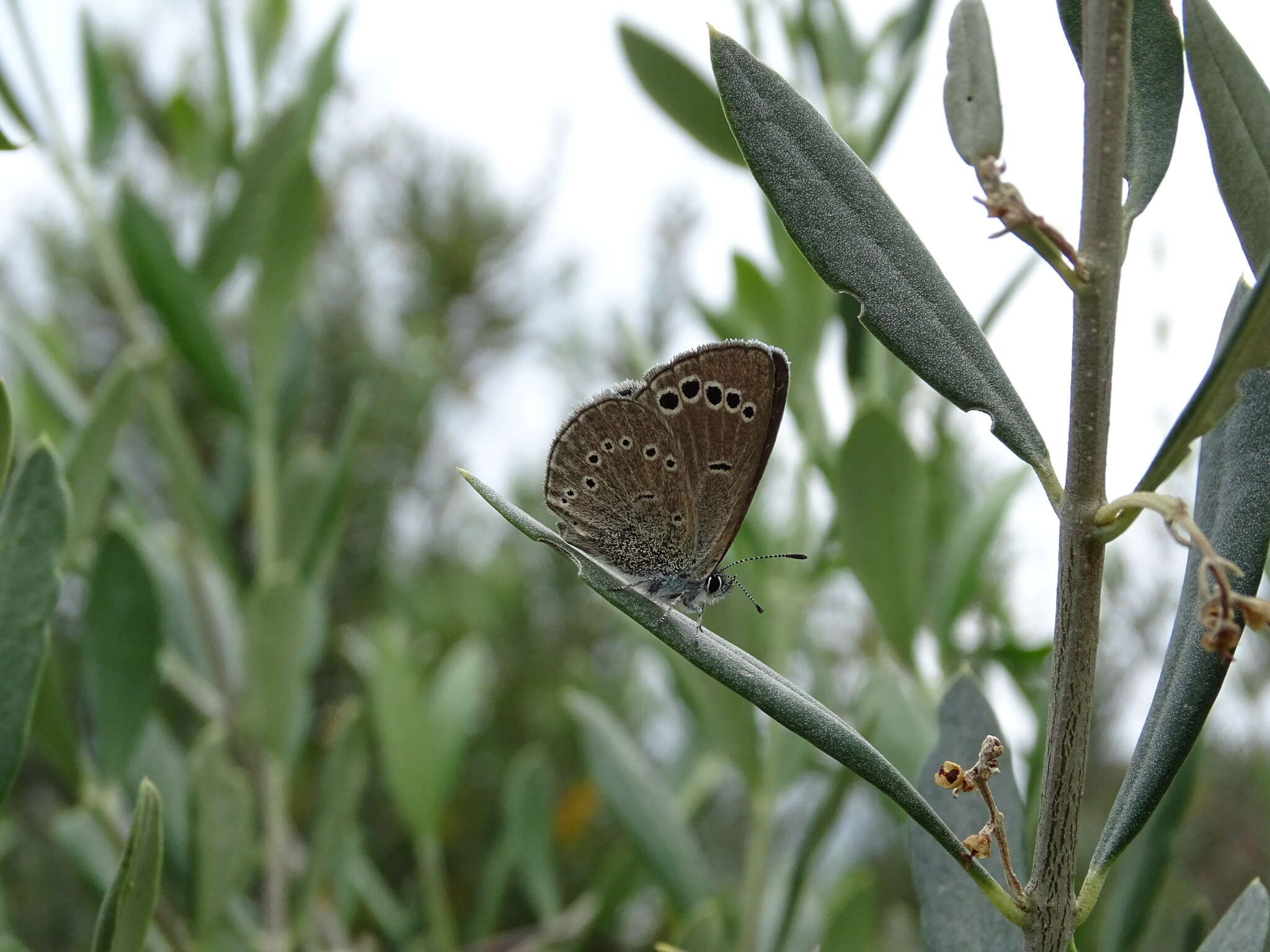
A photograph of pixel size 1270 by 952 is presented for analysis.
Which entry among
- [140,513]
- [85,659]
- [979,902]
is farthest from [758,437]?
[140,513]

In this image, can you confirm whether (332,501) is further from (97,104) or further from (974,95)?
(974,95)

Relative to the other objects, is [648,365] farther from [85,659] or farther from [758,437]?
[85,659]

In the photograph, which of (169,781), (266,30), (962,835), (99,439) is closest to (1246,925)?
(962,835)

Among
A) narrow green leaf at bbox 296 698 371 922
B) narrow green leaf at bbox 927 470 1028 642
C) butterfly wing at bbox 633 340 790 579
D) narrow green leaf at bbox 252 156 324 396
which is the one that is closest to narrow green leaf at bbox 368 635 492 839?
narrow green leaf at bbox 296 698 371 922

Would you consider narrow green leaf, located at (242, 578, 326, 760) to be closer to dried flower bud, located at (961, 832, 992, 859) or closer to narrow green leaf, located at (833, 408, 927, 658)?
narrow green leaf, located at (833, 408, 927, 658)

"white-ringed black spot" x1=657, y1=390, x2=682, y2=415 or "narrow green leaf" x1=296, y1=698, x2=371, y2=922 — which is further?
"narrow green leaf" x1=296, y1=698, x2=371, y2=922

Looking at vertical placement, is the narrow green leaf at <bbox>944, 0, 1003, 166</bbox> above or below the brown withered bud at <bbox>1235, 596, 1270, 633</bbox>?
above

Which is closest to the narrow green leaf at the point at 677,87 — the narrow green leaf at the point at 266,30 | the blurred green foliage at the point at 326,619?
the blurred green foliage at the point at 326,619
